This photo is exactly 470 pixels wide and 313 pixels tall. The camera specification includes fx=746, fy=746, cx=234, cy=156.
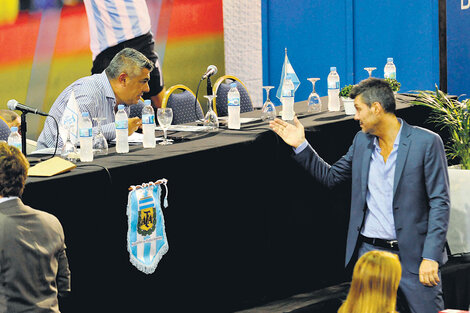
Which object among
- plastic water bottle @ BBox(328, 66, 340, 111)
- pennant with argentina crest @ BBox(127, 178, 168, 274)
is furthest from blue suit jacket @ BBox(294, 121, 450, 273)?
plastic water bottle @ BBox(328, 66, 340, 111)

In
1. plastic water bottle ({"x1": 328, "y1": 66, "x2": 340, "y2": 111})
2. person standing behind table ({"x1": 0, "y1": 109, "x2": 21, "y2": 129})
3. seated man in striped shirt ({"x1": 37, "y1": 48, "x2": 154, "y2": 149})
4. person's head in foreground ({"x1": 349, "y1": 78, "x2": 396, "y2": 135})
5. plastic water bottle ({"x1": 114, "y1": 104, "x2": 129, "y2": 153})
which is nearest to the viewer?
person's head in foreground ({"x1": 349, "y1": 78, "x2": 396, "y2": 135})

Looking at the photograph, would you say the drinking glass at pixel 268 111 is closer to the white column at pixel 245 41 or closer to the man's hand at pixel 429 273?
the man's hand at pixel 429 273

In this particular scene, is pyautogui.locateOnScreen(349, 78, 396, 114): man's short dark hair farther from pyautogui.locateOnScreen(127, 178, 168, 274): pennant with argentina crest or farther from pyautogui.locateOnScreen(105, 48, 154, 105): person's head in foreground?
pyautogui.locateOnScreen(105, 48, 154, 105): person's head in foreground

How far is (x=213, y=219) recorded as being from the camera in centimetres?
390

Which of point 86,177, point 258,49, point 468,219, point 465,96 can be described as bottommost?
point 468,219

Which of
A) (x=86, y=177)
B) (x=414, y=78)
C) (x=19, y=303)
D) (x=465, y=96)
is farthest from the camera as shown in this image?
(x=414, y=78)

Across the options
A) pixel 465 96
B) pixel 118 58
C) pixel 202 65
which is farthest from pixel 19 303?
pixel 202 65

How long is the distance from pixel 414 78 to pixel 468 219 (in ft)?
6.97

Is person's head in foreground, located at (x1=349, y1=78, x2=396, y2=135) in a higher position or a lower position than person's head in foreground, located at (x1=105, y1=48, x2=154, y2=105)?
lower

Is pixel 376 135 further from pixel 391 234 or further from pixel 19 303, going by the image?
pixel 19 303

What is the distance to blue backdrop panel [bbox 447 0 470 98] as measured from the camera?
18.8ft

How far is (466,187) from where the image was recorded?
4395 mm

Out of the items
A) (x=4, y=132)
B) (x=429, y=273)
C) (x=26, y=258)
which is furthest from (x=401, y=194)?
(x=4, y=132)

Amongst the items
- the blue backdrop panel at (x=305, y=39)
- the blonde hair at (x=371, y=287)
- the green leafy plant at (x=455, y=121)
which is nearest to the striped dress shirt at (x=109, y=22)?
the blue backdrop panel at (x=305, y=39)
